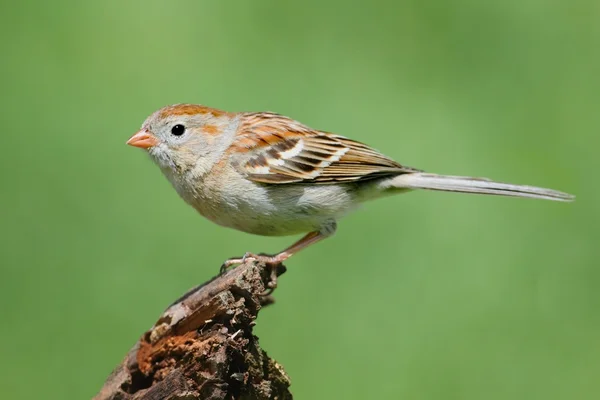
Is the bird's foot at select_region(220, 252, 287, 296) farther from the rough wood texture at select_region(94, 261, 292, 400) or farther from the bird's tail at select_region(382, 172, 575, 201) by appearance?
the bird's tail at select_region(382, 172, 575, 201)

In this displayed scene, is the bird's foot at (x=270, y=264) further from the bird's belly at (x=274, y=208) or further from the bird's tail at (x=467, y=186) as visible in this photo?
the bird's tail at (x=467, y=186)

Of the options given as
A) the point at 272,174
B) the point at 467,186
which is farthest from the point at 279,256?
the point at 467,186

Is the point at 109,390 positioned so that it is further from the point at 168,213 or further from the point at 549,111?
the point at 549,111

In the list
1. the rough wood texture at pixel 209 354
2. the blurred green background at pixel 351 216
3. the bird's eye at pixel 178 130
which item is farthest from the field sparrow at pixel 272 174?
the blurred green background at pixel 351 216

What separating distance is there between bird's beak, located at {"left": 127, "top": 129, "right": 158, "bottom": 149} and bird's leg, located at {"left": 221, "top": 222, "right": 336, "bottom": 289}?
2.53 feet

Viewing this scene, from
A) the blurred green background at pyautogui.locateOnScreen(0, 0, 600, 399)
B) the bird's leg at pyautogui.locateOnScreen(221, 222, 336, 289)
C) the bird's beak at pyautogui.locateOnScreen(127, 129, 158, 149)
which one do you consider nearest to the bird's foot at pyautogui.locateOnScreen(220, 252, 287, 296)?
the bird's leg at pyautogui.locateOnScreen(221, 222, 336, 289)

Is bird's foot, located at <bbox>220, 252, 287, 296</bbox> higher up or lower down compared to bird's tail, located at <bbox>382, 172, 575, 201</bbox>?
lower down

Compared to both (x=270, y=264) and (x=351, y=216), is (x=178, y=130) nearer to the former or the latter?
(x=270, y=264)

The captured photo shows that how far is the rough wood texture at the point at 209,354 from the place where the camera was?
12.2 feet

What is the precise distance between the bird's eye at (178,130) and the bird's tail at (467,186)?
41.5 inches

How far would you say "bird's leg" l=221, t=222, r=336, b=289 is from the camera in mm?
4250

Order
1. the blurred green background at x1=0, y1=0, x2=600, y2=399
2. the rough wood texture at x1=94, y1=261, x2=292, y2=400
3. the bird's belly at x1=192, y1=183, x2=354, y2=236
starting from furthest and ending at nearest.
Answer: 1. the blurred green background at x1=0, y1=0, x2=600, y2=399
2. the bird's belly at x1=192, y1=183, x2=354, y2=236
3. the rough wood texture at x1=94, y1=261, x2=292, y2=400

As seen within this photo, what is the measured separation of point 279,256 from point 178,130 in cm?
94

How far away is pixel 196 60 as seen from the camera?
7.02 meters
